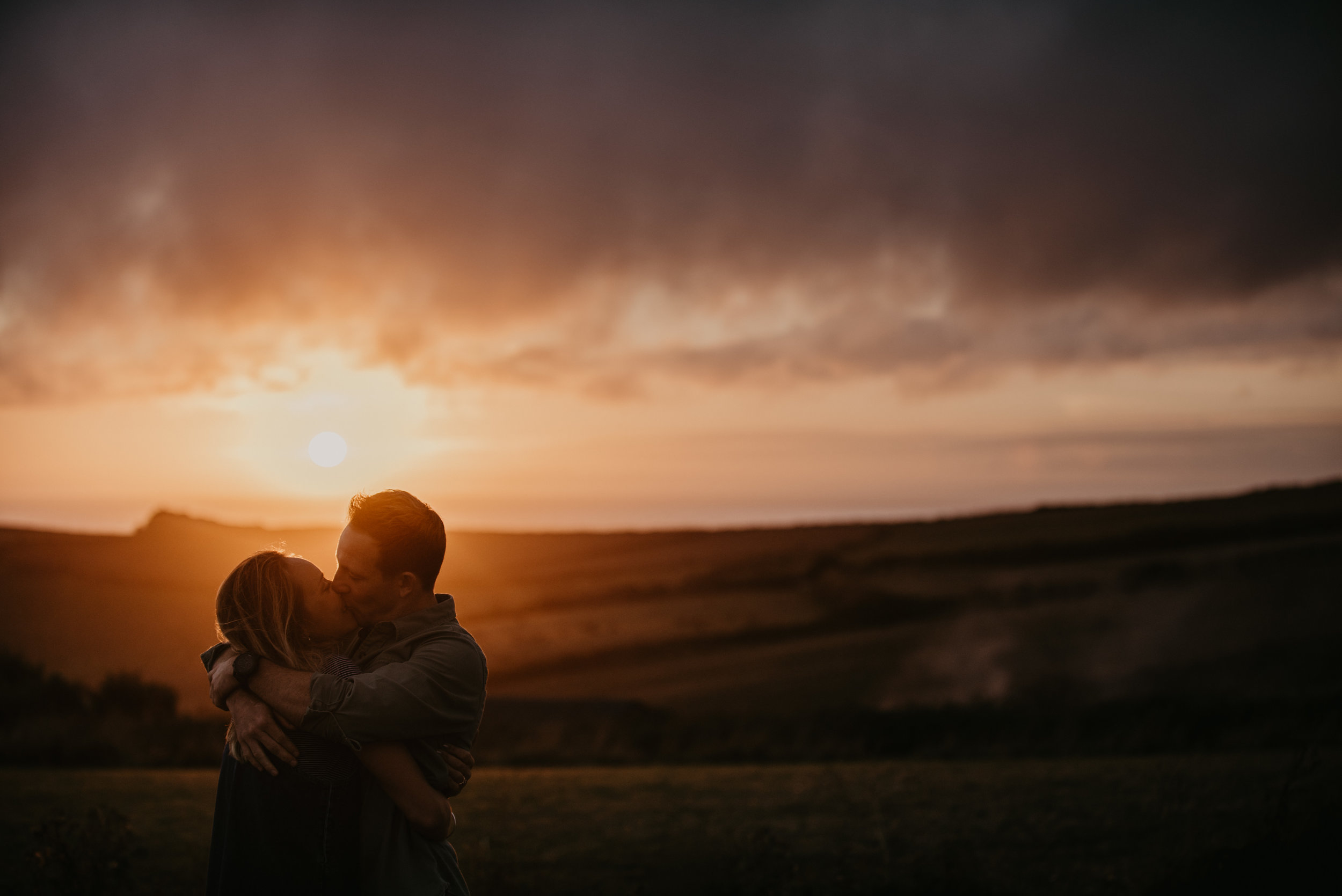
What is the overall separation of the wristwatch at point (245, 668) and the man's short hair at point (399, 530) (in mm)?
462

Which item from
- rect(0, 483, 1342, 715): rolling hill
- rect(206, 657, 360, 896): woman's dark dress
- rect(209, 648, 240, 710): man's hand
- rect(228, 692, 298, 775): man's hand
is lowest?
rect(0, 483, 1342, 715): rolling hill

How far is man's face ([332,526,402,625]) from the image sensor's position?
296 cm

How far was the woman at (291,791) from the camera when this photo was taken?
2799 mm

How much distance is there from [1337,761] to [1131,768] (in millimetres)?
3226

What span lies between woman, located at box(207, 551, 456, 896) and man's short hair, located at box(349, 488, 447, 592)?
0.24 m

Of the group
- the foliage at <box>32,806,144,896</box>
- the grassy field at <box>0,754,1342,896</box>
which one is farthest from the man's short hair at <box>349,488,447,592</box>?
the foliage at <box>32,806,144,896</box>

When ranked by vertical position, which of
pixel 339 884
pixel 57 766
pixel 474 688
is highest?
pixel 474 688

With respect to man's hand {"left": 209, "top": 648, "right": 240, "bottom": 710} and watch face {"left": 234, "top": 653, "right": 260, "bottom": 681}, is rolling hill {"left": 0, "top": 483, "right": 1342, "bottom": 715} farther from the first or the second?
watch face {"left": 234, "top": 653, "right": 260, "bottom": 681}

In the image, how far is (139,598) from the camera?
121 ft

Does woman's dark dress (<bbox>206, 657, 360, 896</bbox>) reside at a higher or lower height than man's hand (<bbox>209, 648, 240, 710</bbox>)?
lower

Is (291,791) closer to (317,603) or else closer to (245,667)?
(245,667)

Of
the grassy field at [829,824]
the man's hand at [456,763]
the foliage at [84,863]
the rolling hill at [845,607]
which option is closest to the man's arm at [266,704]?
the man's hand at [456,763]

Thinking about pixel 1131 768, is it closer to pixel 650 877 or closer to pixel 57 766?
pixel 650 877

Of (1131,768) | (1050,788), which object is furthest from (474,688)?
(1131,768)
